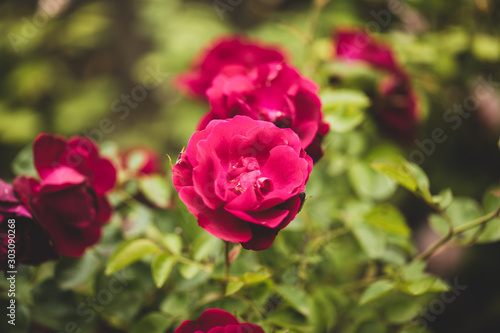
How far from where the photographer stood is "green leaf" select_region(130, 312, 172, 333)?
77 centimetres

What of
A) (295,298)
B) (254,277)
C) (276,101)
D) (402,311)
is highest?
(276,101)

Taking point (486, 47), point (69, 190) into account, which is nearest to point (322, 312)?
point (69, 190)

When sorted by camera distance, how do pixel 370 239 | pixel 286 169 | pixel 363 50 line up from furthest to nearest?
pixel 363 50 → pixel 370 239 → pixel 286 169

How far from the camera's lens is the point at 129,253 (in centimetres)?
76

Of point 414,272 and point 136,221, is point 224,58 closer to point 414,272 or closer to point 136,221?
point 136,221

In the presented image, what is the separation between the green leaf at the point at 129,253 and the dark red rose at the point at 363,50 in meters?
0.83

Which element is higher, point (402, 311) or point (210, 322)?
point (210, 322)

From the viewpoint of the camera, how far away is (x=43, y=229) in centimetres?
73

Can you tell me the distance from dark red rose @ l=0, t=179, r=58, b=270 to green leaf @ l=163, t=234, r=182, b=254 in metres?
0.21

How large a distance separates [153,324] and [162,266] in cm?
13

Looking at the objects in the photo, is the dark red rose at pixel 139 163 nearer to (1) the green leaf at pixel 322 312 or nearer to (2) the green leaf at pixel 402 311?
(1) the green leaf at pixel 322 312

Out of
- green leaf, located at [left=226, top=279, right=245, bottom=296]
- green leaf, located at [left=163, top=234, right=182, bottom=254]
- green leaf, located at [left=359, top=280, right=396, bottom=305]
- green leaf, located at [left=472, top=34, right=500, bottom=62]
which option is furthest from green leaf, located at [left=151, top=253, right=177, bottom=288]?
green leaf, located at [left=472, top=34, right=500, bottom=62]

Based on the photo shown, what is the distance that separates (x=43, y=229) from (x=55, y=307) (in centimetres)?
22

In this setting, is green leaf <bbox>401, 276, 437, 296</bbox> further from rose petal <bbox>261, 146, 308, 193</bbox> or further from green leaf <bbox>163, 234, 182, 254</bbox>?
green leaf <bbox>163, 234, 182, 254</bbox>
